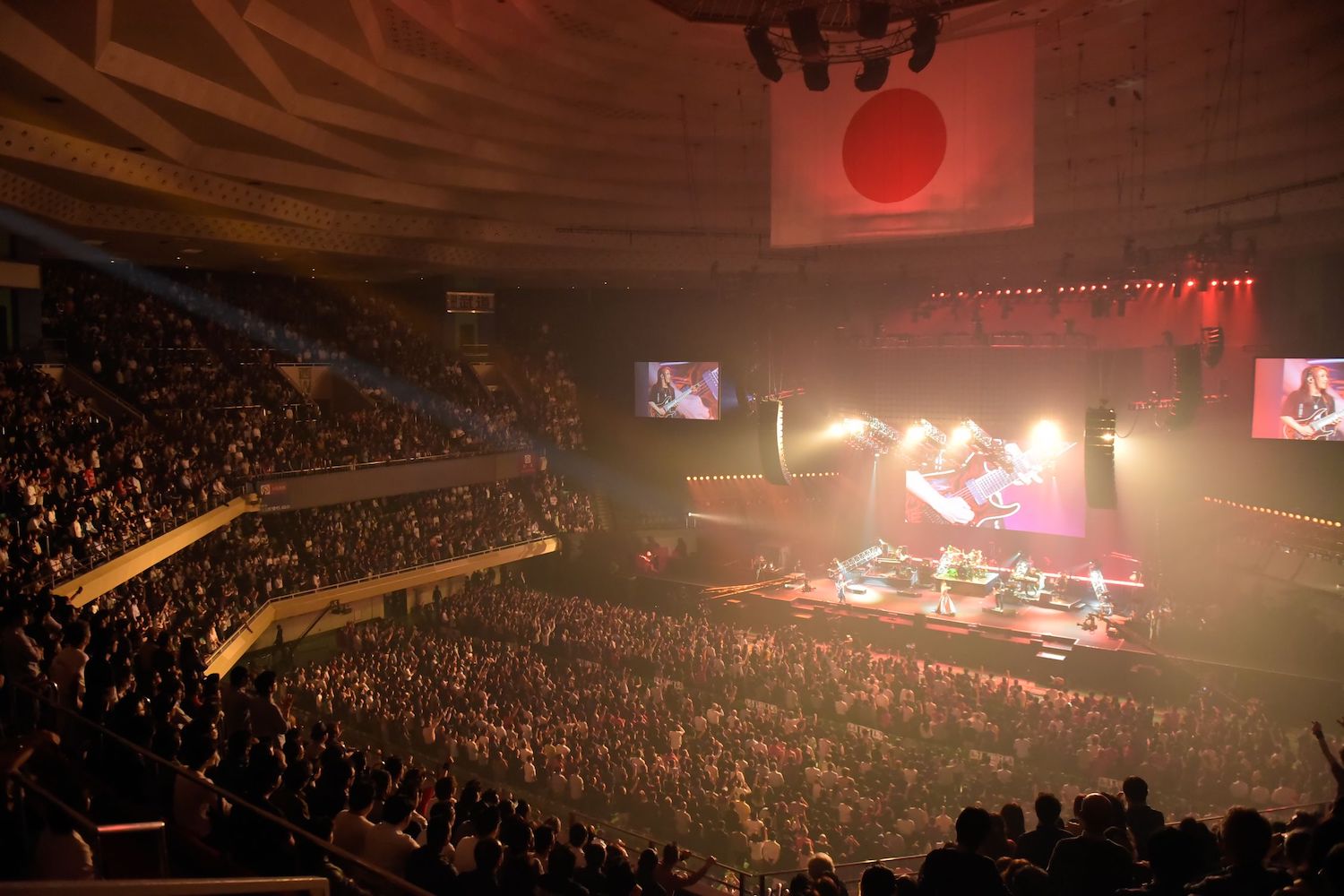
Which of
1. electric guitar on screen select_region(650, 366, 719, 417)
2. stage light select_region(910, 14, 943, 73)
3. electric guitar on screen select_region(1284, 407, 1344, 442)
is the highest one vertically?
stage light select_region(910, 14, 943, 73)

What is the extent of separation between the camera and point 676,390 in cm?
2591

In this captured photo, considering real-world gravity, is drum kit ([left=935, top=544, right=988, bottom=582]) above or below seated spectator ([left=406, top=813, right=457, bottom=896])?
below

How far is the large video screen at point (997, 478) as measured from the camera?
22125 millimetres

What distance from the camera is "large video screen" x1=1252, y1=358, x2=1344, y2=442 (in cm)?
1584

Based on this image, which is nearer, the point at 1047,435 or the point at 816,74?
the point at 816,74

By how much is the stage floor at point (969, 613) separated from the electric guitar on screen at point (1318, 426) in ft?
14.7

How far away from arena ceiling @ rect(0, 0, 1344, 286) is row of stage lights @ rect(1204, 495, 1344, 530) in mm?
4705

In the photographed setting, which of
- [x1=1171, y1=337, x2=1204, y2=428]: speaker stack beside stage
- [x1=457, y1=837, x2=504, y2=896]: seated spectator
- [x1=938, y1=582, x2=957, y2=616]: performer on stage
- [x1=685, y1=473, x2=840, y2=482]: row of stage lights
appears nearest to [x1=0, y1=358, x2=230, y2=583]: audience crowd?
[x1=457, y1=837, x2=504, y2=896]: seated spectator

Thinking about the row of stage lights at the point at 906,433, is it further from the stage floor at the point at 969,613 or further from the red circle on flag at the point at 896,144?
the red circle on flag at the point at 896,144

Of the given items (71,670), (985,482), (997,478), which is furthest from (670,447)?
(71,670)

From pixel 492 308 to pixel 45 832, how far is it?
2254cm

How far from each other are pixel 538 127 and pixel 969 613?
42.2ft

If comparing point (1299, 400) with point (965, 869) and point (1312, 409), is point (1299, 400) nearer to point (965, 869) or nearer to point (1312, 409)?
point (1312, 409)

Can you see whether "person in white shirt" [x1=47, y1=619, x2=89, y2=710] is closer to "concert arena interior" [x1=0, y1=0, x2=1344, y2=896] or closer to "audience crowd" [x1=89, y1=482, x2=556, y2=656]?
"concert arena interior" [x1=0, y1=0, x2=1344, y2=896]
